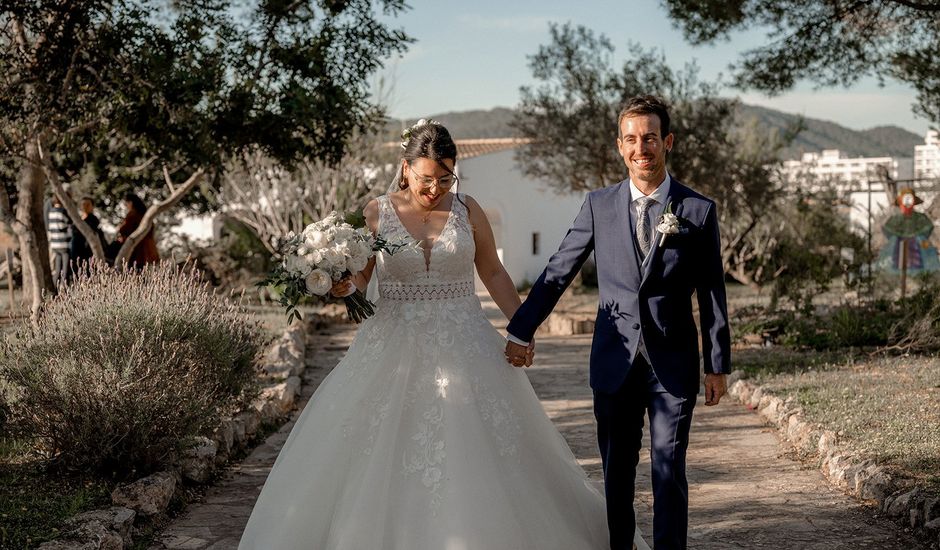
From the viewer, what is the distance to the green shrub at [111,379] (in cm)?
576

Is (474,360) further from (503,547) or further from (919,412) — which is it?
(919,412)

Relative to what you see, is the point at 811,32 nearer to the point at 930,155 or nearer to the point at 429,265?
the point at 429,265

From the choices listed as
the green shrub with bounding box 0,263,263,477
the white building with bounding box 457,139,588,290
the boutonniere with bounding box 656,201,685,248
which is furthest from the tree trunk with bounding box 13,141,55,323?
the white building with bounding box 457,139,588,290

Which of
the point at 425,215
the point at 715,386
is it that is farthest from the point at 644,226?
the point at 425,215

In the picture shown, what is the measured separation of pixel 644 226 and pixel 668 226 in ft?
0.68

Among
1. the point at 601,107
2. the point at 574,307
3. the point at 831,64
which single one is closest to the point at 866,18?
the point at 831,64

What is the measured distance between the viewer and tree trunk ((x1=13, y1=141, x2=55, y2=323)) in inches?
478

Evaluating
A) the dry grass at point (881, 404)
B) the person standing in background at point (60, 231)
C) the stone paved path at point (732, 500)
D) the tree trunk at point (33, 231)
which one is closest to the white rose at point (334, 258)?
the stone paved path at point (732, 500)

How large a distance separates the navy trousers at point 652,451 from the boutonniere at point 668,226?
0.55m

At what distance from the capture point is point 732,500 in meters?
6.20

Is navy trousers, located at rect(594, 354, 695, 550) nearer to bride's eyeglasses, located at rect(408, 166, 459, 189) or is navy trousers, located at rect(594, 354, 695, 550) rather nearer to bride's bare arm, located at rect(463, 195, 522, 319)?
bride's bare arm, located at rect(463, 195, 522, 319)

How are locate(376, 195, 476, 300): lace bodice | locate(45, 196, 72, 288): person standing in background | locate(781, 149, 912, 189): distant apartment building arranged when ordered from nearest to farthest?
1. locate(376, 195, 476, 300): lace bodice
2. locate(45, 196, 72, 288): person standing in background
3. locate(781, 149, 912, 189): distant apartment building

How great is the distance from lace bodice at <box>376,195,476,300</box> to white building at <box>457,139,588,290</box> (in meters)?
34.0

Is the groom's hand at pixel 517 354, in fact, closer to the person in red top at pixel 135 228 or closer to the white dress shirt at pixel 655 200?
the white dress shirt at pixel 655 200
